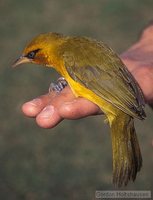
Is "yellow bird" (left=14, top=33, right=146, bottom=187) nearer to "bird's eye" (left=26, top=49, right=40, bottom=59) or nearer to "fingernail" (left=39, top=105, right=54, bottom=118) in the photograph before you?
"bird's eye" (left=26, top=49, right=40, bottom=59)

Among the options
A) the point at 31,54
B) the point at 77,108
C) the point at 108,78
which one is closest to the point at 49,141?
the point at 31,54

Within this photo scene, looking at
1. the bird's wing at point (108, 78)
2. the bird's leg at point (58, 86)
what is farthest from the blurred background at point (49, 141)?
the bird's wing at point (108, 78)

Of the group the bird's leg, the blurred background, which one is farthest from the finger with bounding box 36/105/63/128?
the blurred background

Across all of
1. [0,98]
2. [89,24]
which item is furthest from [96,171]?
[89,24]

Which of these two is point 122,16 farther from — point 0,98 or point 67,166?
point 67,166

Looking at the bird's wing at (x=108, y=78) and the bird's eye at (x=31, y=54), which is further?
the bird's eye at (x=31, y=54)

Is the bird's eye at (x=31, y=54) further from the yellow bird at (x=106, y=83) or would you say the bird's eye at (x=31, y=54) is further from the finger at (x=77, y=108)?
the finger at (x=77, y=108)

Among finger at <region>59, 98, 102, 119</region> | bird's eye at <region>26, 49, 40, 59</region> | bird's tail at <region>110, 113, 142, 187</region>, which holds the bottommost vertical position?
bird's tail at <region>110, 113, 142, 187</region>

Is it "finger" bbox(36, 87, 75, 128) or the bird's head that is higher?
the bird's head
